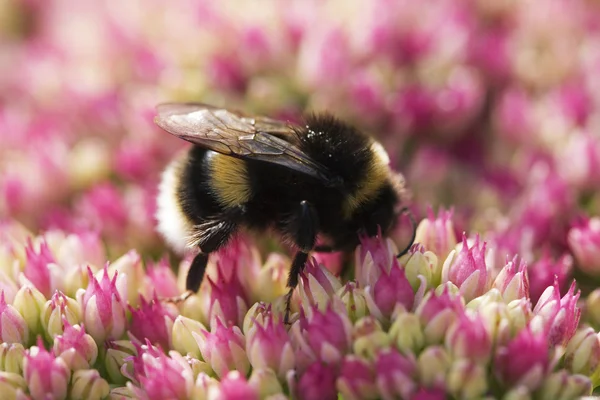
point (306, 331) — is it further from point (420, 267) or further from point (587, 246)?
point (587, 246)

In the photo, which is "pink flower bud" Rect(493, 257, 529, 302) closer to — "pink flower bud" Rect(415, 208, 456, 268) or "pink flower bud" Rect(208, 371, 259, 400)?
"pink flower bud" Rect(415, 208, 456, 268)

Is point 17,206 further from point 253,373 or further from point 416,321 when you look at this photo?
point 416,321

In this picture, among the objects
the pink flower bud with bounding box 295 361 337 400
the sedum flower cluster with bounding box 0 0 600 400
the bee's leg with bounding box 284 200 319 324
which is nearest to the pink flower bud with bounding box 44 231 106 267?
the sedum flower cluster with bounding box 0 0 600 400

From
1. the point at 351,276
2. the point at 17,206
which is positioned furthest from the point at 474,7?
the point at 17,206

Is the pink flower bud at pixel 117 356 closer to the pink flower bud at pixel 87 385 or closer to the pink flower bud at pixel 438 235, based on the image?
the pink flower bud at pixel 87 385

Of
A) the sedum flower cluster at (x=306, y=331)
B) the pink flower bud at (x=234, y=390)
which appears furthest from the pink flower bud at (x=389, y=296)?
the pink flower bud at (x=234, y=390)

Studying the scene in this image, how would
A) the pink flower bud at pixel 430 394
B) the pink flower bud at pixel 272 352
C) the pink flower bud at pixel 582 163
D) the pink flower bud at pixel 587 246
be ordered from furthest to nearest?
the pink flower bud at pixel 582 163, the pink flower bud at pixel 587 246, the pink flower bud at pixel 272 352, the pink flower bud at pixel 430 394
